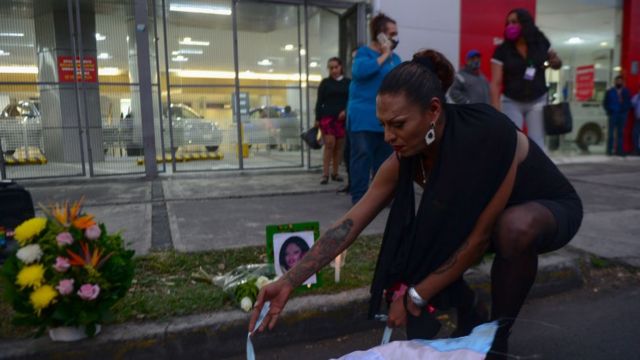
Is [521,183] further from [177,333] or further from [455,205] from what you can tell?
[177,333]

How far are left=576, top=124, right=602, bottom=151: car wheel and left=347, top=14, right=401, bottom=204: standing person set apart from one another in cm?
831

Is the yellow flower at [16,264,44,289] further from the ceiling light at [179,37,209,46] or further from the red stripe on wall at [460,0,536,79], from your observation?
the red stripe on wall at [460,0,536,79]

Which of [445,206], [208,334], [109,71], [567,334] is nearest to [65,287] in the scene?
[208,334]

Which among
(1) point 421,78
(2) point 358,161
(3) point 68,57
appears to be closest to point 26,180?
(3) point 68,57

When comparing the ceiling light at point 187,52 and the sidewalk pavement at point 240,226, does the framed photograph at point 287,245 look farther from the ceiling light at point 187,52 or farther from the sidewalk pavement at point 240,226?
the ceiling light at point 187,52

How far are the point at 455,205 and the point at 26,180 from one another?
7597mm

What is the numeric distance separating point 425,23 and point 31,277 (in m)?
7.82

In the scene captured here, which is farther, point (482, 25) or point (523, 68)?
point (482, 25)

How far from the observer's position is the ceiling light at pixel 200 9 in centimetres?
836

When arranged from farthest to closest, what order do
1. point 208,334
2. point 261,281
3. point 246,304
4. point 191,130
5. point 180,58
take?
point 191,130, point 180,58, point 261,281, point 246,304, point 208,334

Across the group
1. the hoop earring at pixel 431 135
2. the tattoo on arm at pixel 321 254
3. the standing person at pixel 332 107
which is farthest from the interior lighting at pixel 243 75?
the hoop earring at pixel 431 135

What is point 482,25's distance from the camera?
30.6 feet

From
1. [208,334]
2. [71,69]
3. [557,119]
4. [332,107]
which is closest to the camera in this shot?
[208,334]

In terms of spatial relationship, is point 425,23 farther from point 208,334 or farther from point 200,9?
point 208,334
